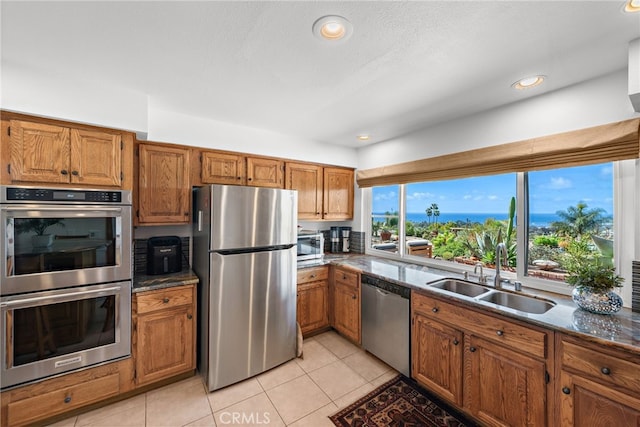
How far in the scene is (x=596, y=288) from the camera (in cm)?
149

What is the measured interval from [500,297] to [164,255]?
9.53ft

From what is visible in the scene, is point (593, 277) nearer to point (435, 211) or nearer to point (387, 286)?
point (387, 286)

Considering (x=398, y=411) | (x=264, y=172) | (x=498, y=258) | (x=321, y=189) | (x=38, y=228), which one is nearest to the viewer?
(x=38, y=228)

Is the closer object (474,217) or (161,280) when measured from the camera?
(161,280)

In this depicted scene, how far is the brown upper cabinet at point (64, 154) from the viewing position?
5.52ft

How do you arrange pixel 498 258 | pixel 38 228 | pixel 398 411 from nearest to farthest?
pixel 38 228 → pixel 398 411 → pixel 498 258

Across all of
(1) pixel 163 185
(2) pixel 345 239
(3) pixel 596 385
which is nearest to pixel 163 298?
(1) pixel 163 185

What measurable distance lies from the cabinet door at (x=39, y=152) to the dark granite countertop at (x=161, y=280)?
0.91m

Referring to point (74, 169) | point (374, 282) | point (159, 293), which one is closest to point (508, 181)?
point (374, 282)

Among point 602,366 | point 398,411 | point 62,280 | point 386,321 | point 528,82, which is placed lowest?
point 398,411

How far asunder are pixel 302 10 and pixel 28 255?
2.26 metres

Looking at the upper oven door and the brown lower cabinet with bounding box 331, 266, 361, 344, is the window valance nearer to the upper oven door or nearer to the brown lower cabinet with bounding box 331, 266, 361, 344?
the brown lower cabinet with bounding box 331, 266, 361, 344

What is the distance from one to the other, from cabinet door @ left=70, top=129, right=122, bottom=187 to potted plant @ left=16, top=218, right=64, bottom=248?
317 millimetres

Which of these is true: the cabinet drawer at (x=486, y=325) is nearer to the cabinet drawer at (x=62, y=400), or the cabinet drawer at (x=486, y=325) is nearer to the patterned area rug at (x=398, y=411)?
the patterned area rug at (x=398, y=411)
